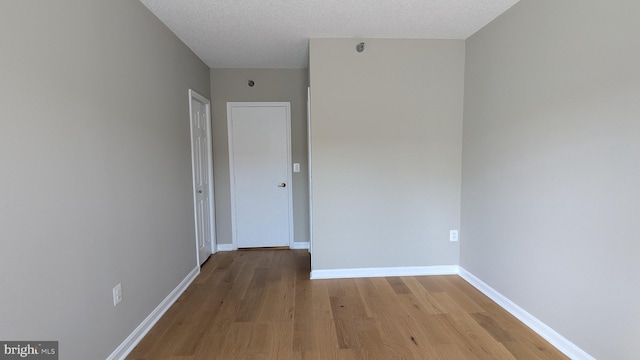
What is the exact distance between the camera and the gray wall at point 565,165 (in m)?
1.49

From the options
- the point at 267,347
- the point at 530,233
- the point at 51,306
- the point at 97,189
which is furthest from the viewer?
the point at 530,233

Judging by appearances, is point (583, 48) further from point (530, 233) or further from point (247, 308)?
point (247, 308)

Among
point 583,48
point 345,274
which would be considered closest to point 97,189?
point 345,274

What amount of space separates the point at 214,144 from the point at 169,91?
1.30 meters

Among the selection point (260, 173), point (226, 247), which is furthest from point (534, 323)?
point (226, 247)

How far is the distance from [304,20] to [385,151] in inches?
57.6

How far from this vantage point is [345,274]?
9.86ft

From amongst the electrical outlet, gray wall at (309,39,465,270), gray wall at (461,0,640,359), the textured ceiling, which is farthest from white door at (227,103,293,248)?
gray wall at (461,0,640,359)

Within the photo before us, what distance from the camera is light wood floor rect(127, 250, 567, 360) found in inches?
73.5

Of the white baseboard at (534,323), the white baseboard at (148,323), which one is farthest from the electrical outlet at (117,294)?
the white baseboard at (534,323)

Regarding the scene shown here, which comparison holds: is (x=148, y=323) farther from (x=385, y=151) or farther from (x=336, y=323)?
(x=385, y=151)

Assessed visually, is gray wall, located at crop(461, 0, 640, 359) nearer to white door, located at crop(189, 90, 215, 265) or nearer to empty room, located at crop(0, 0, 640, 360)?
empty room, located at crop(0, 0, 640, 360)

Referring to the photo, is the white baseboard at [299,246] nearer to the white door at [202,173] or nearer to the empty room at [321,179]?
the empty room at [321,179]

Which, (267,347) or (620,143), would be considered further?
(267,347)
